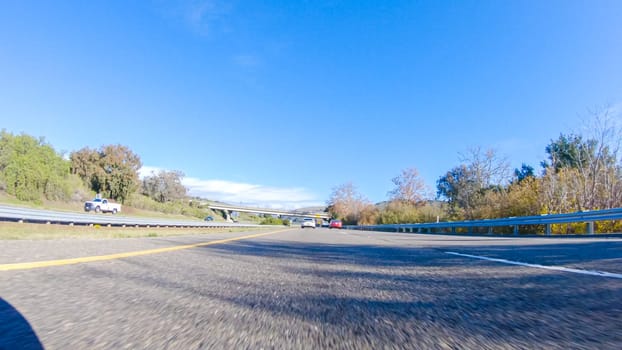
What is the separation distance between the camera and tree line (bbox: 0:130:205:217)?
29750 mm

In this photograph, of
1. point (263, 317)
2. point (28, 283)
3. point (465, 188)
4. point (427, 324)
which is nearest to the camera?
point (427, 324)

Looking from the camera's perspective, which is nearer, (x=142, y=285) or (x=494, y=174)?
(x=142, y=285)

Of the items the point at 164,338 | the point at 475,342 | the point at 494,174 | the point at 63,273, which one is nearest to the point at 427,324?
the point at 475,342

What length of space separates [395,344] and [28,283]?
8.38 feet

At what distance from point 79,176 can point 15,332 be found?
5247cm

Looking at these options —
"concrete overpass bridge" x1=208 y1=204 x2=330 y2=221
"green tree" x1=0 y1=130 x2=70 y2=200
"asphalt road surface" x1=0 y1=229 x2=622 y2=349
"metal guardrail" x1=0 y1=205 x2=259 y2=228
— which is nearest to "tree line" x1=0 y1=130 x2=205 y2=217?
"green tree" x1=0 y1=130 x2=70 y2=200

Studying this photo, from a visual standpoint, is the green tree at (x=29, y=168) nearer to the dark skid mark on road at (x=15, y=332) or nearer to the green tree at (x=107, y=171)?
the green tree at (x=107, y=171)

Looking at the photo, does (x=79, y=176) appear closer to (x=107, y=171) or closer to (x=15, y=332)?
(x=107, y=171)

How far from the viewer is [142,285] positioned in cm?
240

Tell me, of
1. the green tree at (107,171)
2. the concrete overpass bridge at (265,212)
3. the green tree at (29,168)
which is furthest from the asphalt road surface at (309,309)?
the concrete overpass bridge at (265,212)

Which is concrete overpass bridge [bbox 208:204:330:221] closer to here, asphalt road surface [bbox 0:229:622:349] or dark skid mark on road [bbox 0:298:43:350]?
asphalt road surface [bbox 0:229:622:349]

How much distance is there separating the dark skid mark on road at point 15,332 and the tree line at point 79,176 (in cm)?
3682

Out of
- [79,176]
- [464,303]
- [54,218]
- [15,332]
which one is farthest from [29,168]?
[464,303]

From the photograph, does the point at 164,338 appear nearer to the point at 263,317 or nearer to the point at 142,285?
the point at 263,317
